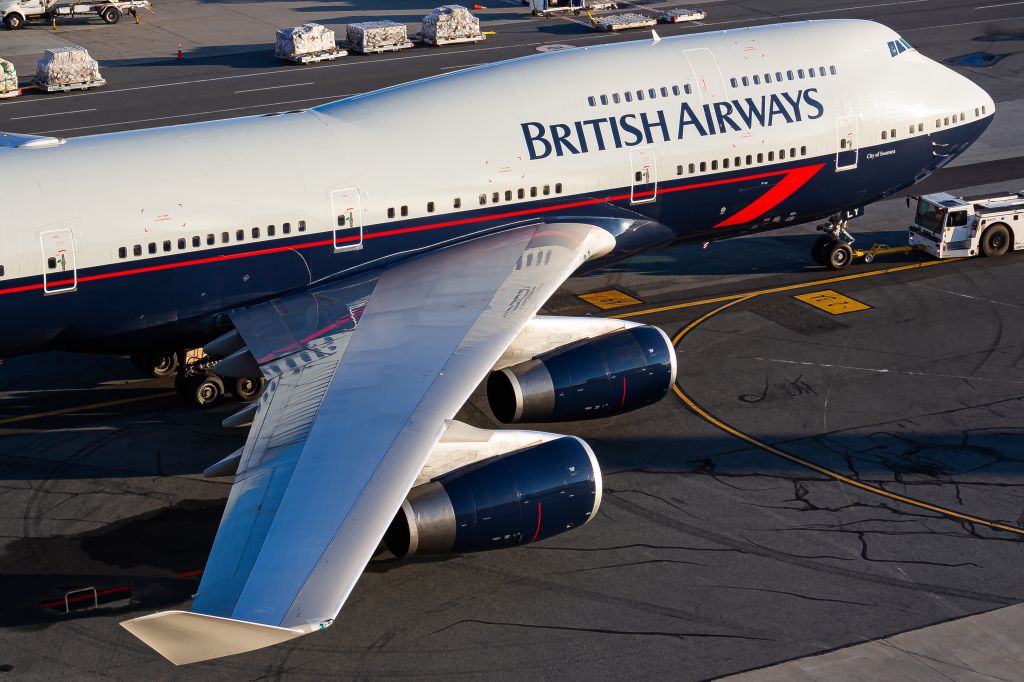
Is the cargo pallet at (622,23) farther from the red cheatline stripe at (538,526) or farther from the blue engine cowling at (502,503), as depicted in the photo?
the red cheatline stripe at (538,526)

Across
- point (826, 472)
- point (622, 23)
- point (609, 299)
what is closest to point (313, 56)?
point (622, 23)

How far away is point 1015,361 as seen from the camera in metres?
32.3

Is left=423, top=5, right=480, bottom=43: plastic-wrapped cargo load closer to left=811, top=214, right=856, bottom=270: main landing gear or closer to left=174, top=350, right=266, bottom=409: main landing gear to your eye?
left=811, top=214, right=856, bottom=270: main landing gear

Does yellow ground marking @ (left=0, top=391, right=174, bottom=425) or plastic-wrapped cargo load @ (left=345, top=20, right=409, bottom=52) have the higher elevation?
plastic-wrapped cargo load @ (left=345, top=20, right=409, bottom=52)

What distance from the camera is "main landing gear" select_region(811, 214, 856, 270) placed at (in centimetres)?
3847

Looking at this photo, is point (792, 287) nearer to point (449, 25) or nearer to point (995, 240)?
point (995, 240)

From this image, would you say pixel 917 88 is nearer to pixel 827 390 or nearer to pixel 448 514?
pixel 827 390

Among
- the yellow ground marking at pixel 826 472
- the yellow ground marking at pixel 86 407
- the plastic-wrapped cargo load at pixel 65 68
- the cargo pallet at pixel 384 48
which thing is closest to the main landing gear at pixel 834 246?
the yellow ground marking at pixel 826 472

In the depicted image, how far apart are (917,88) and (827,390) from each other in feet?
35.1

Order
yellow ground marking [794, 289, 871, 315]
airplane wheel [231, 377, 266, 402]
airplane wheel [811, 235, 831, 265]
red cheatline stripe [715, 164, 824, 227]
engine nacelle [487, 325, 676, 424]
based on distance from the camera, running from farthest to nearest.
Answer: airplane wheel [811, 235, 831, 265]
yellow ground marking [794, 289, 871, 315]
red cheatline stripe [715, 164, 824, 227]
airplane wheel [231, 377, 266, 402]
engine nacelle [487, 325, 676, 424]

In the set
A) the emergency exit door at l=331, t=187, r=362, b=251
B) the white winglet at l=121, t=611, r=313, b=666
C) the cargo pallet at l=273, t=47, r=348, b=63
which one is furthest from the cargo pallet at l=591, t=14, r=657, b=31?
the white winglet at l=121, t=611, r=313, b=666

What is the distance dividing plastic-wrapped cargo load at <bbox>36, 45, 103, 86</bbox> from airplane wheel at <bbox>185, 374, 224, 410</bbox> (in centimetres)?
3173

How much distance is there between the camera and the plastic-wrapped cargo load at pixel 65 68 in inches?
2240

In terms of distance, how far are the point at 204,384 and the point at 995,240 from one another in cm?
2451
